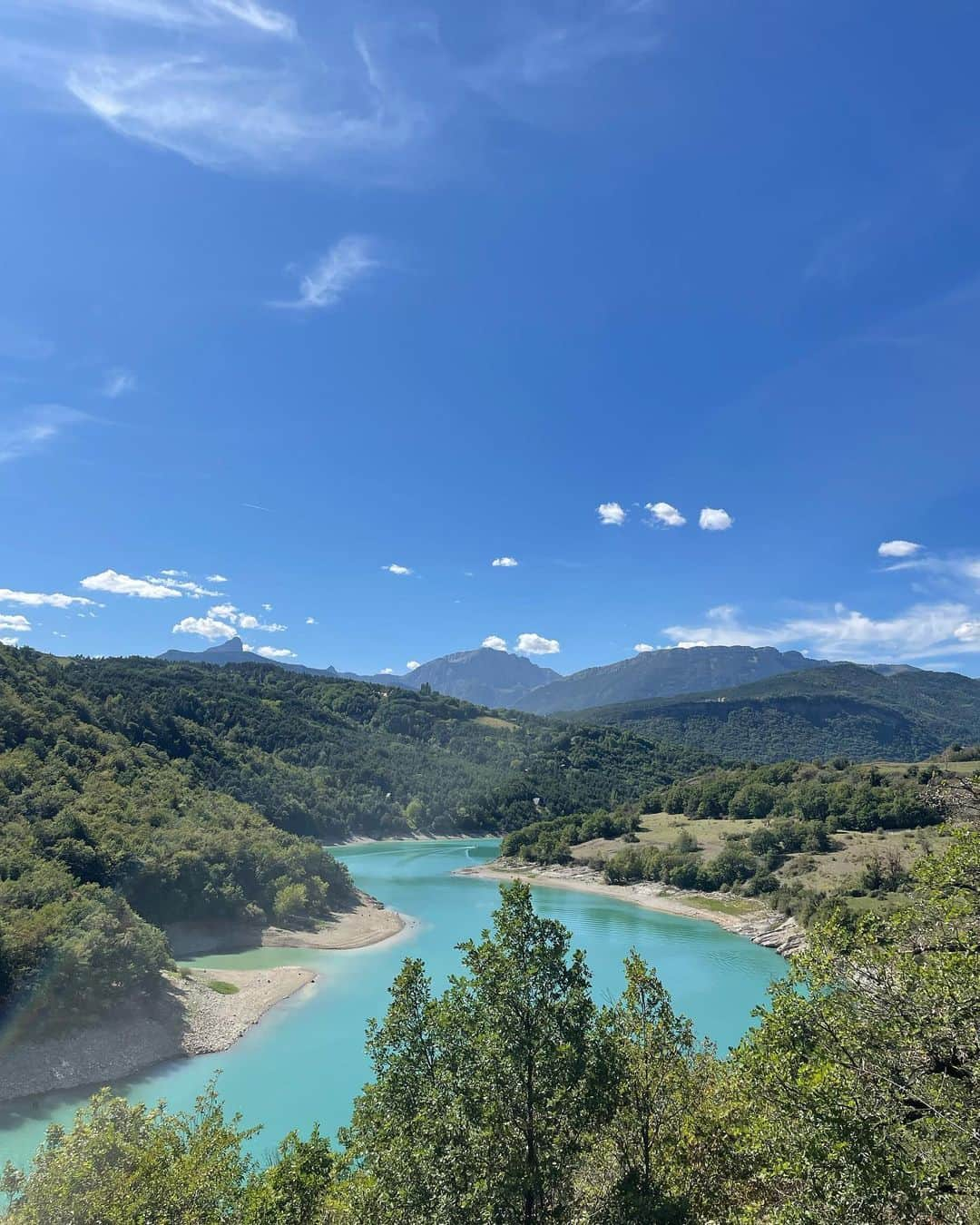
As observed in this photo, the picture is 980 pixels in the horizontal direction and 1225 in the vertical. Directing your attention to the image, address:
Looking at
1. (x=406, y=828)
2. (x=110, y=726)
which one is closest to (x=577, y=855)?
(x=406, y=828)

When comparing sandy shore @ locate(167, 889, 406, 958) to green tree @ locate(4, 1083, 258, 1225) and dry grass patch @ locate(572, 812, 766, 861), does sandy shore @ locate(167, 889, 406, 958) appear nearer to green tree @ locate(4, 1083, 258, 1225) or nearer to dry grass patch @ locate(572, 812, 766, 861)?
green tree @ locate(4, 1083, 258, 1225)

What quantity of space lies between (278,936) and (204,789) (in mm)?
29938

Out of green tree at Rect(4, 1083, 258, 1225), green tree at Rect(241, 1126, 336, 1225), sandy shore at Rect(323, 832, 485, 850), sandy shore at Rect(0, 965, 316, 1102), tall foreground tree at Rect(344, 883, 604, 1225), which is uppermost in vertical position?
tall foreground tree at Rect(344, 883, 604, 1225)

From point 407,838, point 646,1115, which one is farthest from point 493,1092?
point 407,838

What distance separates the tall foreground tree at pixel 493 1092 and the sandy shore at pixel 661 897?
127 feet

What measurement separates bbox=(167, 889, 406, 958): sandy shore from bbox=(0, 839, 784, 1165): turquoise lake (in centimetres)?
192

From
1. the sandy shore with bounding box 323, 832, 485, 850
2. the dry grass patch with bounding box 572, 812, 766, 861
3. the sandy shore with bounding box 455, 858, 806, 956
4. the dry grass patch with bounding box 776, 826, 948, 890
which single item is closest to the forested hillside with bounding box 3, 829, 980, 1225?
the sandy shore with bounding box 455, 858, 806, 956

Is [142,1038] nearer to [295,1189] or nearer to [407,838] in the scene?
[295,1189]

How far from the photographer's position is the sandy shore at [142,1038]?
101ft

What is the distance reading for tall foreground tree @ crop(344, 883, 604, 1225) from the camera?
11.4 meters

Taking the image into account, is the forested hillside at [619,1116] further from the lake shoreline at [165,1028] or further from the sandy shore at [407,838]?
the sandy shore at [407,838]

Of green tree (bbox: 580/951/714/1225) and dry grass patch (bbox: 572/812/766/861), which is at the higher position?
green tree (bbox: 580/951/714/1225)

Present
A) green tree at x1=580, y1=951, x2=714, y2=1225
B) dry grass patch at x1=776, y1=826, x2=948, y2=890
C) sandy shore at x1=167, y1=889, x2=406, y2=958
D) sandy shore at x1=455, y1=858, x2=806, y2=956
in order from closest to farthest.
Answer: green tree at x1=580, y1=951, x2=714, y2=1225 → sandy shore at x1=167, y1=889, x2=406, y2=958 → sandy shore at x1=455, y1=858, x2=806, y2=956 → dry grass patch at x1=776, y1=826, x2=948, y2=890

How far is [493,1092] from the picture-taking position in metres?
12.8
